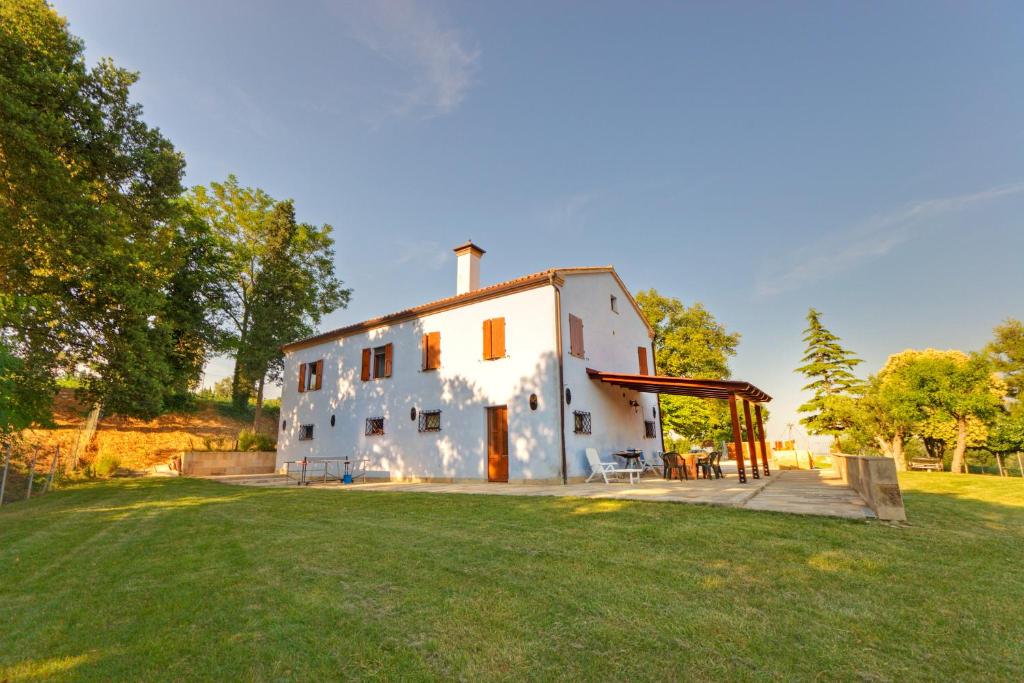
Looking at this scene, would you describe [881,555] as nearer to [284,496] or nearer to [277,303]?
[284,496]

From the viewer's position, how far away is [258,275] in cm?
→ 2311

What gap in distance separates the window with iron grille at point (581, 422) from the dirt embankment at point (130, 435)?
14.7 m

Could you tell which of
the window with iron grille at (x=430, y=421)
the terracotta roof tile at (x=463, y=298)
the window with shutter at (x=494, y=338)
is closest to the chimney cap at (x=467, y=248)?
the terracotta roof tile at (x=463, y=298)

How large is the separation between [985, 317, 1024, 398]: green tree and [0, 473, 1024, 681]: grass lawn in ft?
125

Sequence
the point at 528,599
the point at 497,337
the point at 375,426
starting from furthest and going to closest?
the point at 375,426
the point at 497,337
the point at 528,599

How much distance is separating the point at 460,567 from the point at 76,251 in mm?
12674

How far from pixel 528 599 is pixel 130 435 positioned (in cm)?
2344

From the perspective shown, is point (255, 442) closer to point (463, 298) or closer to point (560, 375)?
point (463, 298)

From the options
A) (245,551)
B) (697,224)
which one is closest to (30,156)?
(245,551)

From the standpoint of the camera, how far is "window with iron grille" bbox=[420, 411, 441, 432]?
13.8 metres

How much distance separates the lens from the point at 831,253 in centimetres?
1916

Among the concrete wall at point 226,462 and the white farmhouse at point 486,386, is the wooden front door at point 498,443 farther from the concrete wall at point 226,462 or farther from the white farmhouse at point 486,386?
the concrete wall at point 226,462

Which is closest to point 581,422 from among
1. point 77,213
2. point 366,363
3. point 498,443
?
point 498,443

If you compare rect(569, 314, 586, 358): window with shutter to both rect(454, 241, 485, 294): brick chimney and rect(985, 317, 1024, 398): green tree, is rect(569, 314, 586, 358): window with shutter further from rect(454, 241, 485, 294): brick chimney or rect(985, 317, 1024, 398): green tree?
rect(985, 317, 1024, 398): green tree
